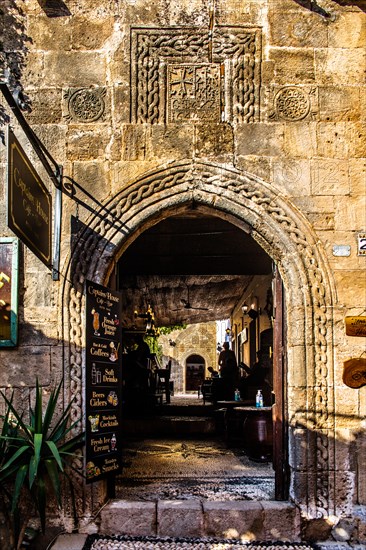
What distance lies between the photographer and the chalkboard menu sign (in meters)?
5.21

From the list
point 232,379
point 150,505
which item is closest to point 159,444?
point 232,379

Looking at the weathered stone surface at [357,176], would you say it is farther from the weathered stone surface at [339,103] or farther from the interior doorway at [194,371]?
the interior doorway at [194,371]

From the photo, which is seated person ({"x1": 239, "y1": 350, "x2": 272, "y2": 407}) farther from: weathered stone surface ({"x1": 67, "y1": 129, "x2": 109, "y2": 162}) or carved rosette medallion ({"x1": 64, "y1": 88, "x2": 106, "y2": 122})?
carved rosette medallion ({"x1": 64, "y1": 88, "x2": 106, "y2": 122})

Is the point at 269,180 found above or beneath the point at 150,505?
above

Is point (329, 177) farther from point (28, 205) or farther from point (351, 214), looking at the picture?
point (28, 205)

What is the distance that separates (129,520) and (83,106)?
3.57 meters

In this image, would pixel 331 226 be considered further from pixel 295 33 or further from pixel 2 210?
pixel 2 210

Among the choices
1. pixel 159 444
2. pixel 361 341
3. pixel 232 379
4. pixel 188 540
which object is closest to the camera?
pixel 188 540

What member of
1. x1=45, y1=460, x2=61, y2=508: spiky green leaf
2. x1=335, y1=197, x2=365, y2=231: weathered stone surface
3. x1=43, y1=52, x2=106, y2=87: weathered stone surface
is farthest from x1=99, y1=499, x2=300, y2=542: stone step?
x1=43, y1=52, x2=106, y2=87: weathered stone surface

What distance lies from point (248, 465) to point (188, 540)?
8.47ft

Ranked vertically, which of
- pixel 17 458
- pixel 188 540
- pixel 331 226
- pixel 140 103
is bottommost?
pixel 188 540

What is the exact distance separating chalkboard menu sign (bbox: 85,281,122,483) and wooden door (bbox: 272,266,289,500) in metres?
1.38

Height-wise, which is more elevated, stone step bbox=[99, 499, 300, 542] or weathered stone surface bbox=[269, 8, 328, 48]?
weathered stone surface bbox=[269, 8, 328, 48]

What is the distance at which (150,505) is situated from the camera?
5355mm
